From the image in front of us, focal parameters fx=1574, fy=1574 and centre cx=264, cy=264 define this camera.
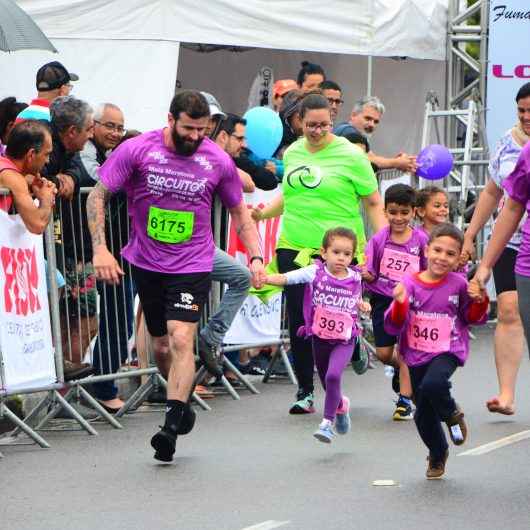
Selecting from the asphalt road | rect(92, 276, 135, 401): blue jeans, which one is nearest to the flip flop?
the asphalt road

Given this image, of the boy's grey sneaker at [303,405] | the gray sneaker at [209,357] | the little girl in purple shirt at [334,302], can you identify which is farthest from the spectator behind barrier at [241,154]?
the little girl in purple shirt at [334,302]

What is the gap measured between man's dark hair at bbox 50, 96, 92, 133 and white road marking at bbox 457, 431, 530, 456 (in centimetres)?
322

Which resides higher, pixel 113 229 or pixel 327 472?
pixel 113 229

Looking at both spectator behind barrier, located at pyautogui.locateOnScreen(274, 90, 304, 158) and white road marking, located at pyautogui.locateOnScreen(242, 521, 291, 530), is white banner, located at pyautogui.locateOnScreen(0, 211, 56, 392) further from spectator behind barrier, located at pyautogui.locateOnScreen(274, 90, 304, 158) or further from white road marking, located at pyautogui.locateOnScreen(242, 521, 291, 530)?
spectator behind barrier, located at pyautogui.locateOnScreen(274, 90, 304, 158)

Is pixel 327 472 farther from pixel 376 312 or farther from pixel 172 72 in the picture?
pixel 172 72

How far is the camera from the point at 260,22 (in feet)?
48.2

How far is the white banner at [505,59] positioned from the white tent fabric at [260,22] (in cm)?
68

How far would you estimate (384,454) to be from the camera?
8570 mm

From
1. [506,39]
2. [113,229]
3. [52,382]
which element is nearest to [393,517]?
[52,382]

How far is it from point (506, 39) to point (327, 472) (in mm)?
9764

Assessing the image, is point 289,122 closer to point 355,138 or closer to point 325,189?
point 355,138

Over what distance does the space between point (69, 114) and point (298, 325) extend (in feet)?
6.73

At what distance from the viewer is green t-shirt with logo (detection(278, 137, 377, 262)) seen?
1020cm

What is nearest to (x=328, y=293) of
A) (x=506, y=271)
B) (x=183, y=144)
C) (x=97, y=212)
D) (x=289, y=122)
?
(x=506, y=271)
